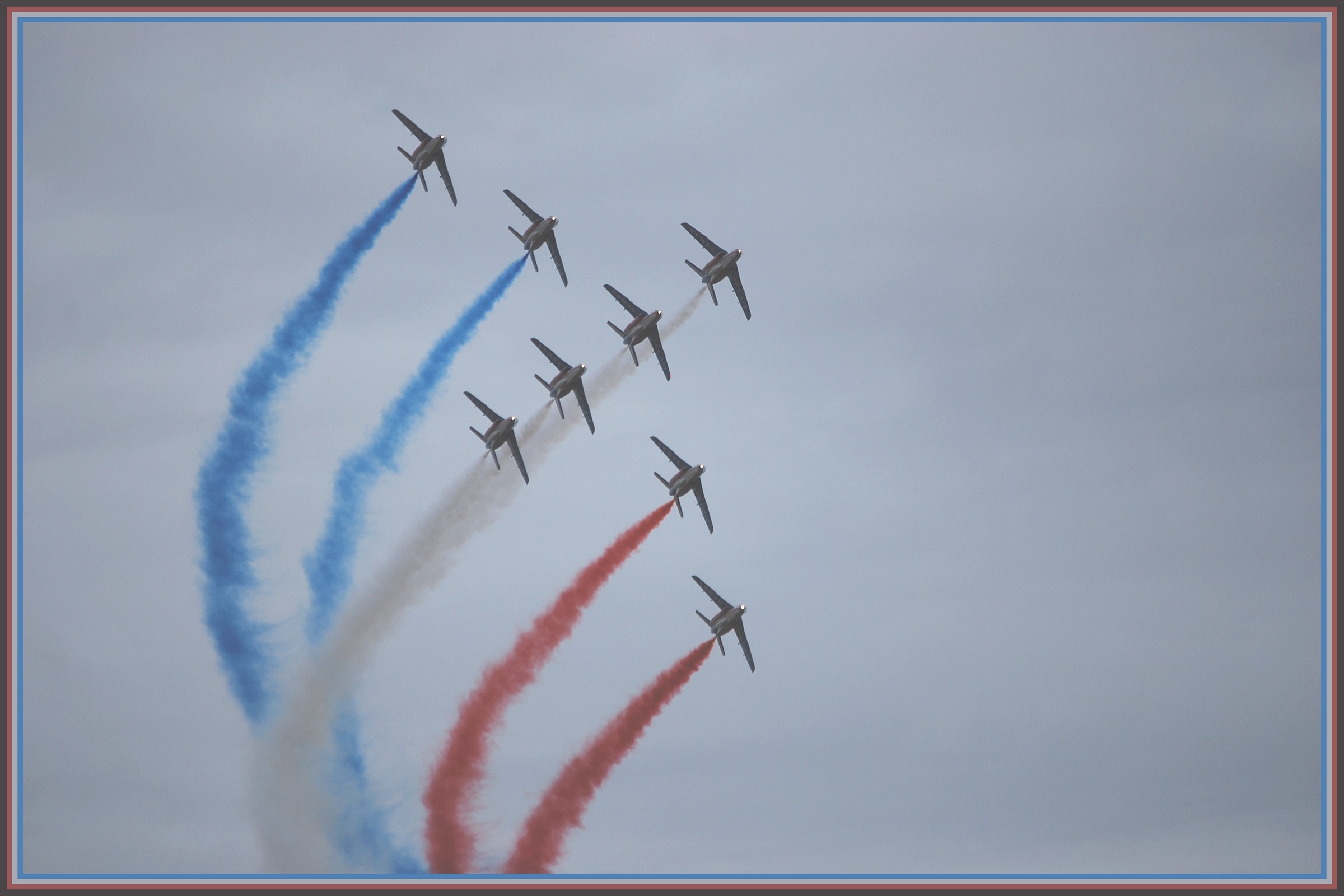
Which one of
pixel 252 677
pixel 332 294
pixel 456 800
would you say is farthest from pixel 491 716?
pixel 332 294

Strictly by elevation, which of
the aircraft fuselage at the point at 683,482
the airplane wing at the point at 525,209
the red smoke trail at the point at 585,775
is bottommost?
the red smoke trail at the point at 585,775

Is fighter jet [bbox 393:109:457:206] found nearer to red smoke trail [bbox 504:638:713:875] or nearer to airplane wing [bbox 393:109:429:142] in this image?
airplane wing [bbox 393:109:429:142]

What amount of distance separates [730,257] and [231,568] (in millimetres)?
29778

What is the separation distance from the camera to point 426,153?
384 ft

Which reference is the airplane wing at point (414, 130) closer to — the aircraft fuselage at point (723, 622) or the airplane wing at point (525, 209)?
the airplane wing at point (525, 209)

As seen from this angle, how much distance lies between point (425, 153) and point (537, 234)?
6969 mm

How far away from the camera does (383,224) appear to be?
120312 mm

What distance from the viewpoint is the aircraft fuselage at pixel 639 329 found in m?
116

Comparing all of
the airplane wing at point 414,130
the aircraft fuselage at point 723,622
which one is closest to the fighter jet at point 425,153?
the airplane wing at point 414,130

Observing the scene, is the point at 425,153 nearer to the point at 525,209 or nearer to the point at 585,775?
the point at 525,209

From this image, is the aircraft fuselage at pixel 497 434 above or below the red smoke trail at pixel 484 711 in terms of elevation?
above

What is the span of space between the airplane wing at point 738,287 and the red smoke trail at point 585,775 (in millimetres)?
17583

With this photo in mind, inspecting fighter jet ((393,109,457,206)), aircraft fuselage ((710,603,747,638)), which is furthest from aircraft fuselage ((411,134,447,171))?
aircraft fuselage ((710,603,747,638))

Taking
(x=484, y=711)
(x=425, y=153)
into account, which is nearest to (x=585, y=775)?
(x=484, y=711)
